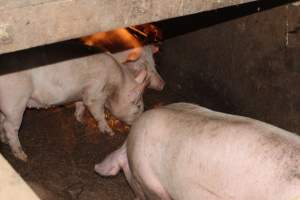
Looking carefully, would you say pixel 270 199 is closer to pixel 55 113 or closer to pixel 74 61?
pixel 74 61

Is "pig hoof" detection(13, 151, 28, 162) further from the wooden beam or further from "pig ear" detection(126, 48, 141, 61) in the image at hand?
the wooden beam

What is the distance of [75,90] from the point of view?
6.01 meters

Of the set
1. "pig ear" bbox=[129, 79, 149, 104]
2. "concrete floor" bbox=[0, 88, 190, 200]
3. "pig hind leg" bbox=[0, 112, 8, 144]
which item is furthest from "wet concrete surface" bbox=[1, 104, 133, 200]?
"pig ear" bbox=[129, 79, 149, 104]

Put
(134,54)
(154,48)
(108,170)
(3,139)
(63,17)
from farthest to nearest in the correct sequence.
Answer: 1. (154,48)
2. (134,54)
3. (3,139)
4. (108,170)
5. (63,17)

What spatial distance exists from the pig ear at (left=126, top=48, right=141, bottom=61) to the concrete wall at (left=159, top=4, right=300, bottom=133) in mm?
529

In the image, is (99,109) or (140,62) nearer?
(99,109)

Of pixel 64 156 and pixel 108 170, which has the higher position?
pixel 108 170

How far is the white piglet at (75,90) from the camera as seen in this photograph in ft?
17.8

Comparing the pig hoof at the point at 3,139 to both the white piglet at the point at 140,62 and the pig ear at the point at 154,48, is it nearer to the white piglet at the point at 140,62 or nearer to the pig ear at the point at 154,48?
the white piglet at the point at 140,62

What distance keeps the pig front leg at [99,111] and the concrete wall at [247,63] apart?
1299 mm

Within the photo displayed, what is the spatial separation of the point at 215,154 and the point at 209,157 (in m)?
0.05

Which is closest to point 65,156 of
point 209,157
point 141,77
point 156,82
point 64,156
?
point 64,156

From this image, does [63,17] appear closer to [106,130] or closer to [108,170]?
[108,170]

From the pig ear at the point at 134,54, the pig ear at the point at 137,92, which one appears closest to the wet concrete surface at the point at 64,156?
the pig ear at the point at 137,92
